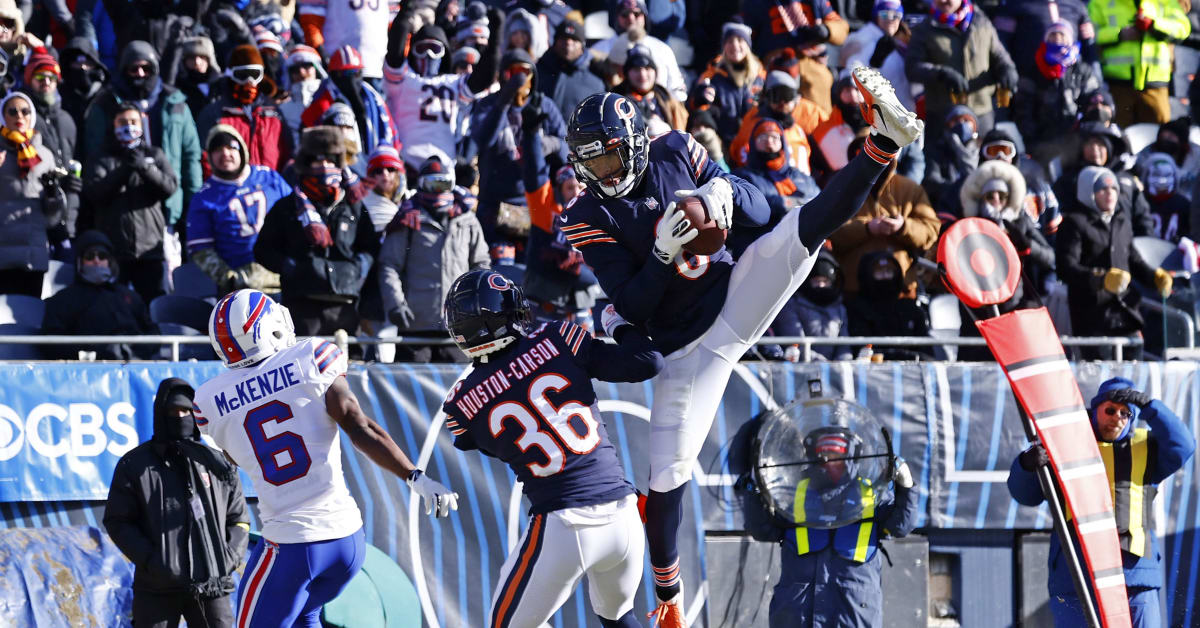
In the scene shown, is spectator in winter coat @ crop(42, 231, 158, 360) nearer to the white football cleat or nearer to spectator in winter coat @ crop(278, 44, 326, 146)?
spectator in winter coat @ crop(278, 44, 326, 146)

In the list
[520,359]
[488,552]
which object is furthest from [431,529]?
[520,359]

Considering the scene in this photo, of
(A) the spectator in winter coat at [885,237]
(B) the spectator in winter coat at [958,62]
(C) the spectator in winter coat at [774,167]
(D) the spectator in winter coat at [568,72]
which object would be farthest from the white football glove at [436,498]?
(B) the spectator in winter coat at [958,62]

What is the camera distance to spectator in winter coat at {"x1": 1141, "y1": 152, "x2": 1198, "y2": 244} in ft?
34.2

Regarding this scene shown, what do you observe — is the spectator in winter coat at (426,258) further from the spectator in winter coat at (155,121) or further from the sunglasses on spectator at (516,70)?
the spectator in winter coat at (155,121)

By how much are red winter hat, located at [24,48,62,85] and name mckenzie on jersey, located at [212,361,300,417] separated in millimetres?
4101

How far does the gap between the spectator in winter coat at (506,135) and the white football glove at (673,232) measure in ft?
14.1

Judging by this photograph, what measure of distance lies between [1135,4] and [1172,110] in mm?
892

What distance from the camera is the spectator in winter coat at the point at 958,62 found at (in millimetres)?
10594

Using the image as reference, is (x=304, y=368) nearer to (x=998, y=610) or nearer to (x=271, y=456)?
(x=271, y=456)

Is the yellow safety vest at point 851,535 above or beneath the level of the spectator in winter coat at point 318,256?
beneath

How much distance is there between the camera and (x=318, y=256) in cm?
789

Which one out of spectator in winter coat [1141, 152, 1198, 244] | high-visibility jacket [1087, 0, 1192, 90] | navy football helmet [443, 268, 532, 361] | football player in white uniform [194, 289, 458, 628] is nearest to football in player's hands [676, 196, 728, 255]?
navy football helmet [443, 268, 532, 361]

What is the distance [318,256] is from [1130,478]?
4038 mm

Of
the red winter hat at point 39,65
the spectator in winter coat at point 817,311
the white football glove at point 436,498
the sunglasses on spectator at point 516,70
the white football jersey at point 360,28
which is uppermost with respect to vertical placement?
the white football jersey at point 360,28
